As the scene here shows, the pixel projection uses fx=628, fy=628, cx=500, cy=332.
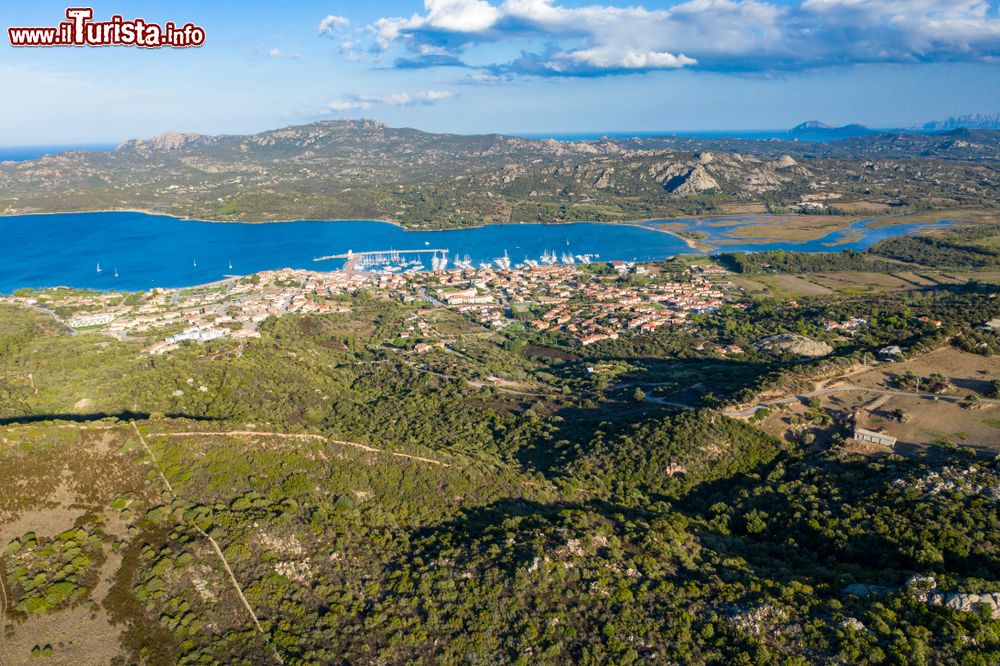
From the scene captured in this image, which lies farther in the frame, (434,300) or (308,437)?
(434,300)

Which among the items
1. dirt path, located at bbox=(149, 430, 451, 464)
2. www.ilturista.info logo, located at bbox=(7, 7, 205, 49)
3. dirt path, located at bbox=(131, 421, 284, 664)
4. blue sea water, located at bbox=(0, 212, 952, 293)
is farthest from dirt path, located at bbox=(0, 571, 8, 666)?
blue sea water, located at bbox=(0, 212, 952, 293)

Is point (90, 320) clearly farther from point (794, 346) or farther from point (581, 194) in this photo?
point (581, 194)

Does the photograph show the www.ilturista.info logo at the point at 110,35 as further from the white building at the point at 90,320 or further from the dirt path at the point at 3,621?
the white building at the point at 90,320

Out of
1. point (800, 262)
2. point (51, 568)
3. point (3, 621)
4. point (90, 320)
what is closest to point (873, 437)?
point (51, 568)

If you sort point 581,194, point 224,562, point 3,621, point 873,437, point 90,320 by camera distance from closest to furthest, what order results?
point 3,621 → point 224,562 → point 873,437 → point 90,320 → point 581,194

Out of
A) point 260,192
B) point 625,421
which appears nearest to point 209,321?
point 625,421

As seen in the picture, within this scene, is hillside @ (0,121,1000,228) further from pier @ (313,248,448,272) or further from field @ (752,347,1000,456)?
field @ (752,347,1000,456)
